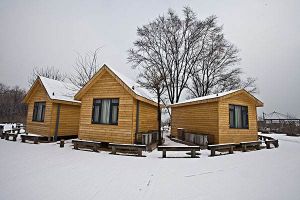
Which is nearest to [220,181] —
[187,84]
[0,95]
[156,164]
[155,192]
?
[155,192]

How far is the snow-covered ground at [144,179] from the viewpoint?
4723 millimetres

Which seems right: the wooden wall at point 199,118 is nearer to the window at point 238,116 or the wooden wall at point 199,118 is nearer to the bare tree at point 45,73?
the window at point 238,116

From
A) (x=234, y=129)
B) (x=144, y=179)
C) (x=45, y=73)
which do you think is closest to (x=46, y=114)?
(x=144, y=179)

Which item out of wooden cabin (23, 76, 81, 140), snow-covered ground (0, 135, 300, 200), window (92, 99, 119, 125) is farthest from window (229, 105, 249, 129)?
wooden cabin (23, 76, 81, 140)

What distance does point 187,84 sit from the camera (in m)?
29.6

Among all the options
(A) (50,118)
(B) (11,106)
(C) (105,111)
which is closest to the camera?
(C) (105,111)

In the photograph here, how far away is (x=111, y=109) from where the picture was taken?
12.1 meters

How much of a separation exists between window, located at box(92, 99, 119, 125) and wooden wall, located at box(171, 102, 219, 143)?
23.9 ft

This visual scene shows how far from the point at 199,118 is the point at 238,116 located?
3.07 meters

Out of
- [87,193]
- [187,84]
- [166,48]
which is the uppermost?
[166,48]

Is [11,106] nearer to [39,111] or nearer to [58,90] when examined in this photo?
[39,111]

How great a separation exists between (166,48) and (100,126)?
66.1ft

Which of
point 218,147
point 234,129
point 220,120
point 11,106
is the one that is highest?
point 11,106

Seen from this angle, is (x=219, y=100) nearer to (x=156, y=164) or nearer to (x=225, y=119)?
(x=225, y=119)
